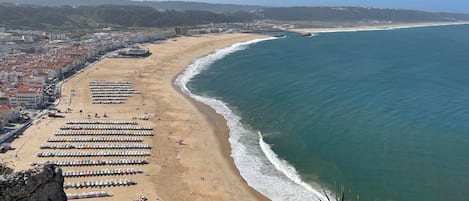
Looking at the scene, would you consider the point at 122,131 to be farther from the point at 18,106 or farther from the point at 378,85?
the point at 378,85

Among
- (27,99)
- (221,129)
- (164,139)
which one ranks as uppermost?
(27,99)

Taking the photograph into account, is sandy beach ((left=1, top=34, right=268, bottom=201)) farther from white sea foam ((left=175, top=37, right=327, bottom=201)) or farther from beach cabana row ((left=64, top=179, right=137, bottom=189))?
white sea foam ((left=175, top=37, right=327, bottom=201))

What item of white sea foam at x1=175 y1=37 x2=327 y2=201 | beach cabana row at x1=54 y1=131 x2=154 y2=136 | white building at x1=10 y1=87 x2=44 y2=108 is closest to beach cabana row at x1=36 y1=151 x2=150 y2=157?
beach cabana row at x1=54 y1=131 x2=154 y2=136

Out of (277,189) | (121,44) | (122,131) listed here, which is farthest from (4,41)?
(277,189)

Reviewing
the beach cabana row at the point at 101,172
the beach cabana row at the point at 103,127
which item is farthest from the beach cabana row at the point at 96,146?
the beach cabana row at the point at 101,172

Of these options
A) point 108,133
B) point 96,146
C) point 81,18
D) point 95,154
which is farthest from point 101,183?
point 81,18

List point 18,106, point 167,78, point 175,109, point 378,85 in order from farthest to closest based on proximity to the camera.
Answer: point 167,78 → point 378,85 → point 175,109 → point 18,106

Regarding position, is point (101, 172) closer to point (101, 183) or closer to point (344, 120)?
point (101, 183)
